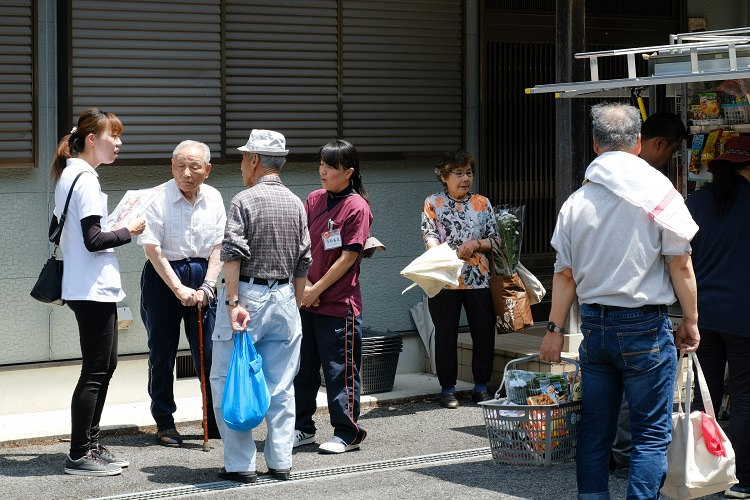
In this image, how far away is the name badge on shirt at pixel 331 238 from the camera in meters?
6.87

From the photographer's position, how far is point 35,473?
6.49 metres

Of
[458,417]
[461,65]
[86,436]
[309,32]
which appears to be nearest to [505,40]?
[461,65]

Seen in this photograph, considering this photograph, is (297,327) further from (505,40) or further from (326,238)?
(505,40)

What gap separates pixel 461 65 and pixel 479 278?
81.2 inches

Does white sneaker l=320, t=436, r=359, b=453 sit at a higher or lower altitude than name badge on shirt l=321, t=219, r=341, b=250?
lower

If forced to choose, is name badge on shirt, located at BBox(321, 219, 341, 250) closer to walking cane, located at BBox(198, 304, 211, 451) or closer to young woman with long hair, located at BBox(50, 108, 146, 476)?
walking cane, located at BBox(198, 304, 211, 451)

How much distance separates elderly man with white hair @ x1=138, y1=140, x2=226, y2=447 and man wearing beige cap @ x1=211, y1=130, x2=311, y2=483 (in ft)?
2.48

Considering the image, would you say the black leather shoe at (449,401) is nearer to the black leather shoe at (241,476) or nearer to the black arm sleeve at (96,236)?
the black leather shoe at (241,476)

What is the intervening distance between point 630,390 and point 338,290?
7.58ft

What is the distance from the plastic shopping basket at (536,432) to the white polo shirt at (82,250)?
7.72 ft

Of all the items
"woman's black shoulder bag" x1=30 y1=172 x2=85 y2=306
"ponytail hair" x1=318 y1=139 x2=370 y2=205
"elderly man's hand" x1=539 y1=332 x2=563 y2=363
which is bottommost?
"elderly man's hand" x1=539 y1=332 x2=563 y2=363

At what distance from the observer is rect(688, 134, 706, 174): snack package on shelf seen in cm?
700

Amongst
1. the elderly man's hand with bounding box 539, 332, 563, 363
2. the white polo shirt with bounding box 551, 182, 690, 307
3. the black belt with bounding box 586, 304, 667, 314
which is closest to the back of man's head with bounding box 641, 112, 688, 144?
the white polo shirt with bounding box 551, 182, 690, 307

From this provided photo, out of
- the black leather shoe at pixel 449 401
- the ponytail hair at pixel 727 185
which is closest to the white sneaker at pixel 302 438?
the black leather shoe at pixel 449 401
